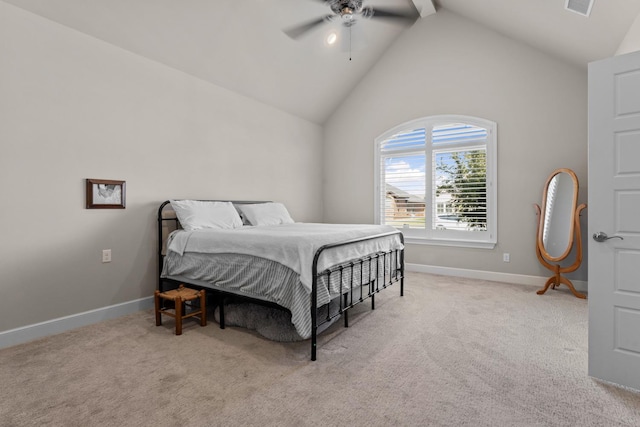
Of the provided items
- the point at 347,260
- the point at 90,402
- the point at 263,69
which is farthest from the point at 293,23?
the point at 90,402

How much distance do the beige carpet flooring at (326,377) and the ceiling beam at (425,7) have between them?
14.3ft

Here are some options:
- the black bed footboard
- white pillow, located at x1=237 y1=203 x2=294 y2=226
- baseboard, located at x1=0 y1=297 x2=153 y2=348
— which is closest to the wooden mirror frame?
the black bed footboard

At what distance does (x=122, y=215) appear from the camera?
336 centimetres

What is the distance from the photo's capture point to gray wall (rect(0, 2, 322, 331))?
2.66 m

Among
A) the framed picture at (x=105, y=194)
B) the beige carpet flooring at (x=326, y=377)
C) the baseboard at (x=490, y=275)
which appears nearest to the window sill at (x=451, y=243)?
the baseboard at (x=490, y=275)


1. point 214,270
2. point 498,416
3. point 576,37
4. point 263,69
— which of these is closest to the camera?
point 498,416

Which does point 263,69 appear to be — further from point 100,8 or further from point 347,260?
point 347,260

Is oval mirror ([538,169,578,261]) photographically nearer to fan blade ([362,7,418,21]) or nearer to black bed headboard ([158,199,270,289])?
fan blade ([362,7,418,21])

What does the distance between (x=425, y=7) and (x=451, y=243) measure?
3.57m

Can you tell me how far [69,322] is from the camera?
2969 millimetres

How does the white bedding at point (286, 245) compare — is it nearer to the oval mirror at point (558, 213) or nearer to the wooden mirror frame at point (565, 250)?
the wooden mirror frame at point (565, 250)

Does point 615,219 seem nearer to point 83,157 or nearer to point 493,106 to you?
point 493,106

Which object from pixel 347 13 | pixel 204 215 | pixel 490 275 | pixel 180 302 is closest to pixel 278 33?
pixel 347 13

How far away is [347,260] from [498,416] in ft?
4.75
